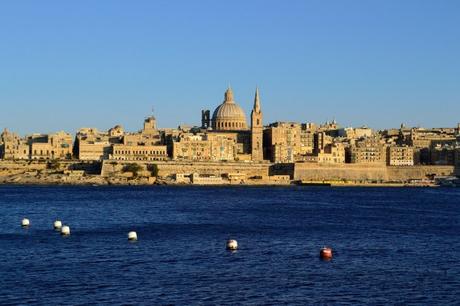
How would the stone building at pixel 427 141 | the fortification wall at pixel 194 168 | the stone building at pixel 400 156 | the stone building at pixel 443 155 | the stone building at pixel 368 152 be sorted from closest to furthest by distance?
the fortification wall at pixel 194 168 < the stone building at pixel 368 152 < the stone building at pixel 443 155 < the stone building at pixel 400 156 < the stone building at pixel 427 141

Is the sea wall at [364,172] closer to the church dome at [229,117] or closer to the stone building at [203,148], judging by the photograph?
the stone building at [203,148]

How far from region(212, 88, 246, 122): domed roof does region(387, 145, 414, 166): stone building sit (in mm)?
19649

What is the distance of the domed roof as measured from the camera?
103438 mm

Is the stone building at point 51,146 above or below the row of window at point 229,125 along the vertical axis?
below

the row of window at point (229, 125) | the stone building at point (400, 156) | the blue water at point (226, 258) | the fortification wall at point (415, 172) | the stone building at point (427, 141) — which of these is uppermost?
the row of window at point (229, 125)

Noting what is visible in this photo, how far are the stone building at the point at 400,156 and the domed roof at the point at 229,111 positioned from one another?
19649mm

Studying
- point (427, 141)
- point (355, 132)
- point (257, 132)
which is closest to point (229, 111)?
point (257, 132)

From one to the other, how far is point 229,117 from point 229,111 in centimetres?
105

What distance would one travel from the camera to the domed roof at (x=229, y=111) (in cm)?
10344

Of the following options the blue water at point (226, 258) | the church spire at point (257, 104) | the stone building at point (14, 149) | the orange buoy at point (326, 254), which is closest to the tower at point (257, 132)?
the church spire at point (257, 104)

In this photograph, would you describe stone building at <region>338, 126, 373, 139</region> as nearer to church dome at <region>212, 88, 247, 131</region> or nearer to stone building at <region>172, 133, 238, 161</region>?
church dome at <region>212, 88, 247, 131</region>

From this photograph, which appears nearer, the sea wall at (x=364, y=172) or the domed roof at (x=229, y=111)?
the sea wall at (x=364, y=172)

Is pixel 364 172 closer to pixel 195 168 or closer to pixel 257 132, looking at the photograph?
pixel 257 132

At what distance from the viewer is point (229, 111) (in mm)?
104000
